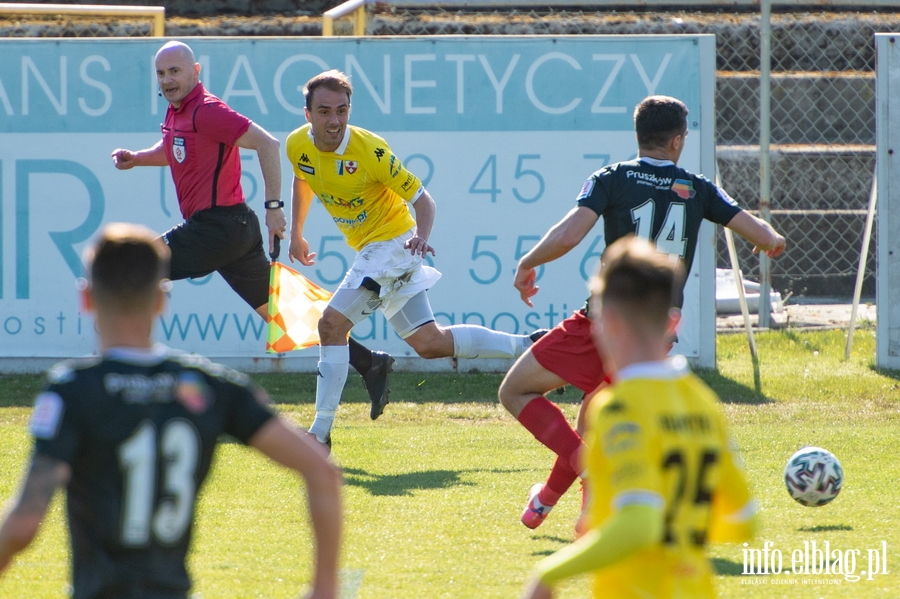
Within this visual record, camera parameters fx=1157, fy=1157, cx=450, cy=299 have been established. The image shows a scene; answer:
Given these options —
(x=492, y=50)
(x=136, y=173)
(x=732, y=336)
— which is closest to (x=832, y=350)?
(x=732, y=336)

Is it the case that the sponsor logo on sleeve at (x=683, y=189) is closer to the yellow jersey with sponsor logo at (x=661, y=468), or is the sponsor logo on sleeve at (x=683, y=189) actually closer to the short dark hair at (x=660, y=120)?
the short dark hair at (x=660, y=120)

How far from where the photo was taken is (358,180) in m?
6.44

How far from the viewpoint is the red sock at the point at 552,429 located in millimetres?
4656

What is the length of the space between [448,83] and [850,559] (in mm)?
6181

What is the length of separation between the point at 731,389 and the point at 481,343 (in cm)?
255

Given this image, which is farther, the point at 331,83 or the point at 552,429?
the point at 331,83

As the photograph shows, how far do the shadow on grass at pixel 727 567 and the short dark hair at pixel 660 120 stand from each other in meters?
1.65

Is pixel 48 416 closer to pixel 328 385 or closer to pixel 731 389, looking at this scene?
pixel 328 385

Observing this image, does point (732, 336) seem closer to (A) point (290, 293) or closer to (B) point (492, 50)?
(B) point (492, 50)

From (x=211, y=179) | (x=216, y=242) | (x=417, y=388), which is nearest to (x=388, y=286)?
(x=216, y=242)

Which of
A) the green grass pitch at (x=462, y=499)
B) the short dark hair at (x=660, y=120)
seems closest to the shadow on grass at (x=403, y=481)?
the green grass pitch at (x=462, y=499)

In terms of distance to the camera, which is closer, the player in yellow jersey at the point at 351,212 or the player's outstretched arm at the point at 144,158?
the player in yellow jersey at the point at 351,212

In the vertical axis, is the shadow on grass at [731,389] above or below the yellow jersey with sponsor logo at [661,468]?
below

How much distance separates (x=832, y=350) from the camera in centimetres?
1033
